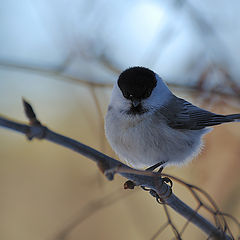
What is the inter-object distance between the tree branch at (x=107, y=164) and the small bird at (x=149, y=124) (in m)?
0.45

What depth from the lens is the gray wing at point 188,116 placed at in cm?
214

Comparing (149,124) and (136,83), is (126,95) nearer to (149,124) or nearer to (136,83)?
(136,83)

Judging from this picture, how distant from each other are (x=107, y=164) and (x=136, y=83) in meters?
0.99

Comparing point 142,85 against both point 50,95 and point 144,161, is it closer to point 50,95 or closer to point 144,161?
point 144,161

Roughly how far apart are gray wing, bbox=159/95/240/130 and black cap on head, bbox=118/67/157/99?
0.15 meters

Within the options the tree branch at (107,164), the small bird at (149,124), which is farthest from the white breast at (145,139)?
the tree branch at (107,164)

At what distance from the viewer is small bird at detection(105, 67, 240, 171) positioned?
197 centimetres

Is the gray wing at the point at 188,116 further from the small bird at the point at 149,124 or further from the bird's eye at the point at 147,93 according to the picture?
the bird's eye at the point at 147,93

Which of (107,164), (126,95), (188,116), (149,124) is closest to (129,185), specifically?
(107,164)

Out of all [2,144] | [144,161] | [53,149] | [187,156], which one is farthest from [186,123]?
[2,144]

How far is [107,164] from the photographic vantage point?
1.11m

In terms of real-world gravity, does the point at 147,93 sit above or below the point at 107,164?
below

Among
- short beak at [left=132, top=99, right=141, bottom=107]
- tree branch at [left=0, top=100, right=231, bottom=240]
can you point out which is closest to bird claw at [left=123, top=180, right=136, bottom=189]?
tree branch at [left=0, top=100, right=231, bottom=240]

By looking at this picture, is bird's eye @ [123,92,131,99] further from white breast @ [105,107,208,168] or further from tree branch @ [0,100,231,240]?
tree branch @ [0,100,231,240]
